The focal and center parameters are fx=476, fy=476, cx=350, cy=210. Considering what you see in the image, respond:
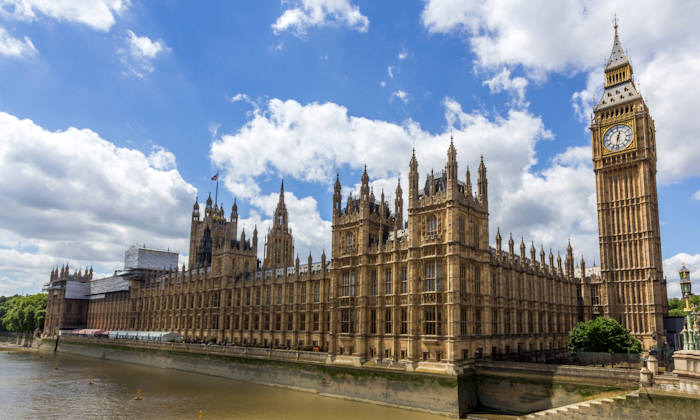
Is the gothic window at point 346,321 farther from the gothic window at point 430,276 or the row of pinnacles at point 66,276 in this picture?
the row of pinnacles at point 66,276

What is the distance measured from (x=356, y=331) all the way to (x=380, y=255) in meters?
10.4

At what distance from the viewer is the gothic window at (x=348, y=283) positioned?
64744 mm

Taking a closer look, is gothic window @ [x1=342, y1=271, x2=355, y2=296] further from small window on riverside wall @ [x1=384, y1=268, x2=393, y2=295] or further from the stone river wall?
the stone river wall

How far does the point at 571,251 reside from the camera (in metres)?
91.2

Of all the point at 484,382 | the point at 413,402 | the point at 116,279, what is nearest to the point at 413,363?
the point at 413,402

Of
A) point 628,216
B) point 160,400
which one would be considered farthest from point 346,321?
point 628,216

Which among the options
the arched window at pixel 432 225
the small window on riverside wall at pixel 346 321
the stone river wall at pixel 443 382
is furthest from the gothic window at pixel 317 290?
the arched window at pixel 432 225

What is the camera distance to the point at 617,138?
90125 millimetres

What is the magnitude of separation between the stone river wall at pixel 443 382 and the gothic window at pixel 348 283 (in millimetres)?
9111

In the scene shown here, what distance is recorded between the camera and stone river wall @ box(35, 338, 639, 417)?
1780 inches

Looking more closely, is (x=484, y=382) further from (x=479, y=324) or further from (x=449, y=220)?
(x=449, y=220)

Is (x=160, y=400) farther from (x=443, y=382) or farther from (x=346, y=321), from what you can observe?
(x=443, y=382)

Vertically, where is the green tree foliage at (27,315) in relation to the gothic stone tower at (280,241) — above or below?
below

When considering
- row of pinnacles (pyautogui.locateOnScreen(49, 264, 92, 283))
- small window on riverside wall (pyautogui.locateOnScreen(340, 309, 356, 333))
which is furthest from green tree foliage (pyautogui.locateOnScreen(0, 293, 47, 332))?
small window on riverside wall (pyautogui.locateOnScreen(340, 309, 356, 333))
